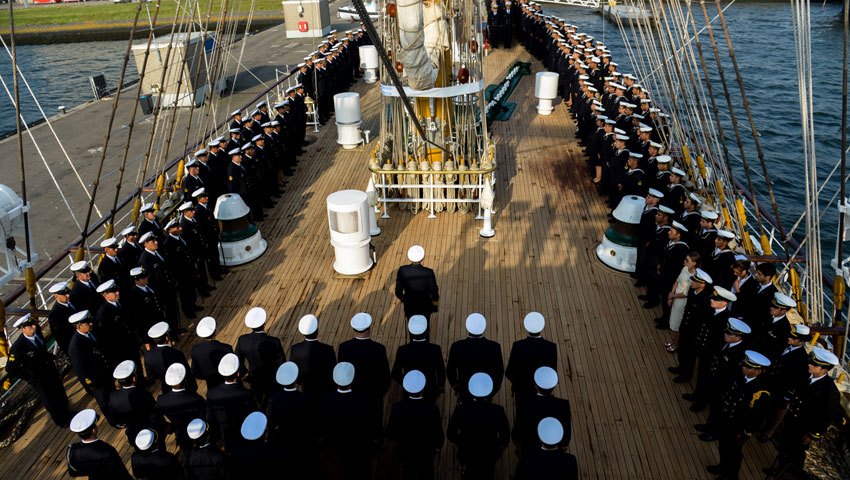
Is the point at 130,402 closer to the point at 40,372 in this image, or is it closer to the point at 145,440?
the point at 145,440

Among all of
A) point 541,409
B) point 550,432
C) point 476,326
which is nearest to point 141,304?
point 476,326

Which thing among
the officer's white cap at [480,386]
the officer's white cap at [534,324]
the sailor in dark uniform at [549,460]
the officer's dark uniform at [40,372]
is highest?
the officer's white cap at [534,324]

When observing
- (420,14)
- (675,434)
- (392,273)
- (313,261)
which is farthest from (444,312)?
(420,14)

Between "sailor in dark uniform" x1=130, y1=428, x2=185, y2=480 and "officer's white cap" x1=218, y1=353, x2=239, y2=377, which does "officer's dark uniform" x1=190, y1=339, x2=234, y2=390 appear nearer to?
"officer's white cap" x1=218, y1=353, x2=239, y2=377

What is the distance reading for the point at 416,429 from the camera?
14.2 feet

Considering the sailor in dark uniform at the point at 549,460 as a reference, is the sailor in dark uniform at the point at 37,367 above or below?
below

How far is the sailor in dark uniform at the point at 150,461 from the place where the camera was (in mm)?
3914

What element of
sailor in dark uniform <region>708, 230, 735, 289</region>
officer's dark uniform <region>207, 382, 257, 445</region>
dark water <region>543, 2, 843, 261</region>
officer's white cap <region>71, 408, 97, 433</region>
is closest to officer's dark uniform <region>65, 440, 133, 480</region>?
officer's white cap <region>71, 408, 97, 433</region>

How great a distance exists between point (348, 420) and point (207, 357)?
1692 millimetres

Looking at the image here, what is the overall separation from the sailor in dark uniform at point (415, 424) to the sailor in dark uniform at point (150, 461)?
1628 mm

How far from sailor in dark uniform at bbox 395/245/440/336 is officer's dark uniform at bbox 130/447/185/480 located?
2.94m

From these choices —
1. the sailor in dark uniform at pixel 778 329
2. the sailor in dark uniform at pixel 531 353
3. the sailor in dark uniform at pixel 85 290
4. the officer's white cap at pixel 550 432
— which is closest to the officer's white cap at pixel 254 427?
the officer's white cap at pixel 550 432

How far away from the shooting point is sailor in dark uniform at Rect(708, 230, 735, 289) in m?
6.07

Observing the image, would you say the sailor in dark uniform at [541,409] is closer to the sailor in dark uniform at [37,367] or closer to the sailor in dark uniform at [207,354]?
the sailor in dark uniform at [207,354]
